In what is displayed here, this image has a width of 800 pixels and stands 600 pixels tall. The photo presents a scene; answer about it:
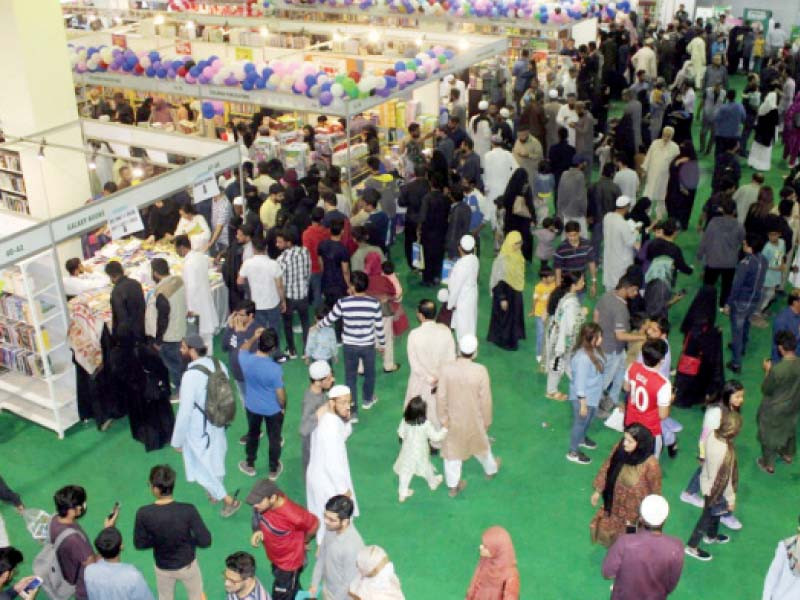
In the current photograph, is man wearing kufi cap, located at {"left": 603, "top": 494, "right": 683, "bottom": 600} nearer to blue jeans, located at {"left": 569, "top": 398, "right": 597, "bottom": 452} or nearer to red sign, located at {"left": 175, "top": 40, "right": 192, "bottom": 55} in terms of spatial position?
blue jeans, located at {"left": 569, "top": 398, "right": 597, "bottom": 452}

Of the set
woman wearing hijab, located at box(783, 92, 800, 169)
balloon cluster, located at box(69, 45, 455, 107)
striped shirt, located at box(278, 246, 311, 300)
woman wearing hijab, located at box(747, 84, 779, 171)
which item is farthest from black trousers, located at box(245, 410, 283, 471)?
woman wearing hijab, located at box(783, 92, 800, 169)

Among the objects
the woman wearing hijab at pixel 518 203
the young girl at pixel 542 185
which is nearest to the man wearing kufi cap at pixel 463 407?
the woman wearing hijab at pixel 518 203

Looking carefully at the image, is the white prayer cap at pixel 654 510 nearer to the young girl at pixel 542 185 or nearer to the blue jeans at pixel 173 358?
the blue jeans at pixel 173 358

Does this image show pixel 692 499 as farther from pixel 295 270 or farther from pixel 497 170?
pixel 497 170

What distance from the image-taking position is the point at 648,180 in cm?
1104

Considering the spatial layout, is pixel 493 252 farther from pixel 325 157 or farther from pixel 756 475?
pixel 756 475

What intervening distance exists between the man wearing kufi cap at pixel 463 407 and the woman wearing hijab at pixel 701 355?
204 centimetres

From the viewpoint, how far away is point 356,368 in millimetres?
7531

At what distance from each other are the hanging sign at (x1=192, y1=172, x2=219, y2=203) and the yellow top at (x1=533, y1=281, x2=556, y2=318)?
132 inches

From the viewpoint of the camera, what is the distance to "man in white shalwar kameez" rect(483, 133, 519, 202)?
10.6m

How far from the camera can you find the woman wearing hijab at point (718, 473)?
5.65 metres

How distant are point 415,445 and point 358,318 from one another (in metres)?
1.25

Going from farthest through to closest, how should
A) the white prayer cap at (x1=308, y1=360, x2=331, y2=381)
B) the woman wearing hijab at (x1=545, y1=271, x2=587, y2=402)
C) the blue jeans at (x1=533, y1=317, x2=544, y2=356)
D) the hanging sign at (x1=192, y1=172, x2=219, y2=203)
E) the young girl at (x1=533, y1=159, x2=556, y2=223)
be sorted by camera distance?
1. the young girl at (x1=533, y1=159, x2=556, y2=223)
2. the hanging sign at (x1=192, y1=172, x2=219, y2=203)
3. the blue jeans at (x1=533, y1=317, x2=544, y2=356)
4. the woman wearing hijab at (x1=545, y1=271, x2=587, y2=402)
5. the white prayer cap at (x1=308, y1=360, x2=331, y2=381)

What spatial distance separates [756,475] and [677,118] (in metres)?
6.24
